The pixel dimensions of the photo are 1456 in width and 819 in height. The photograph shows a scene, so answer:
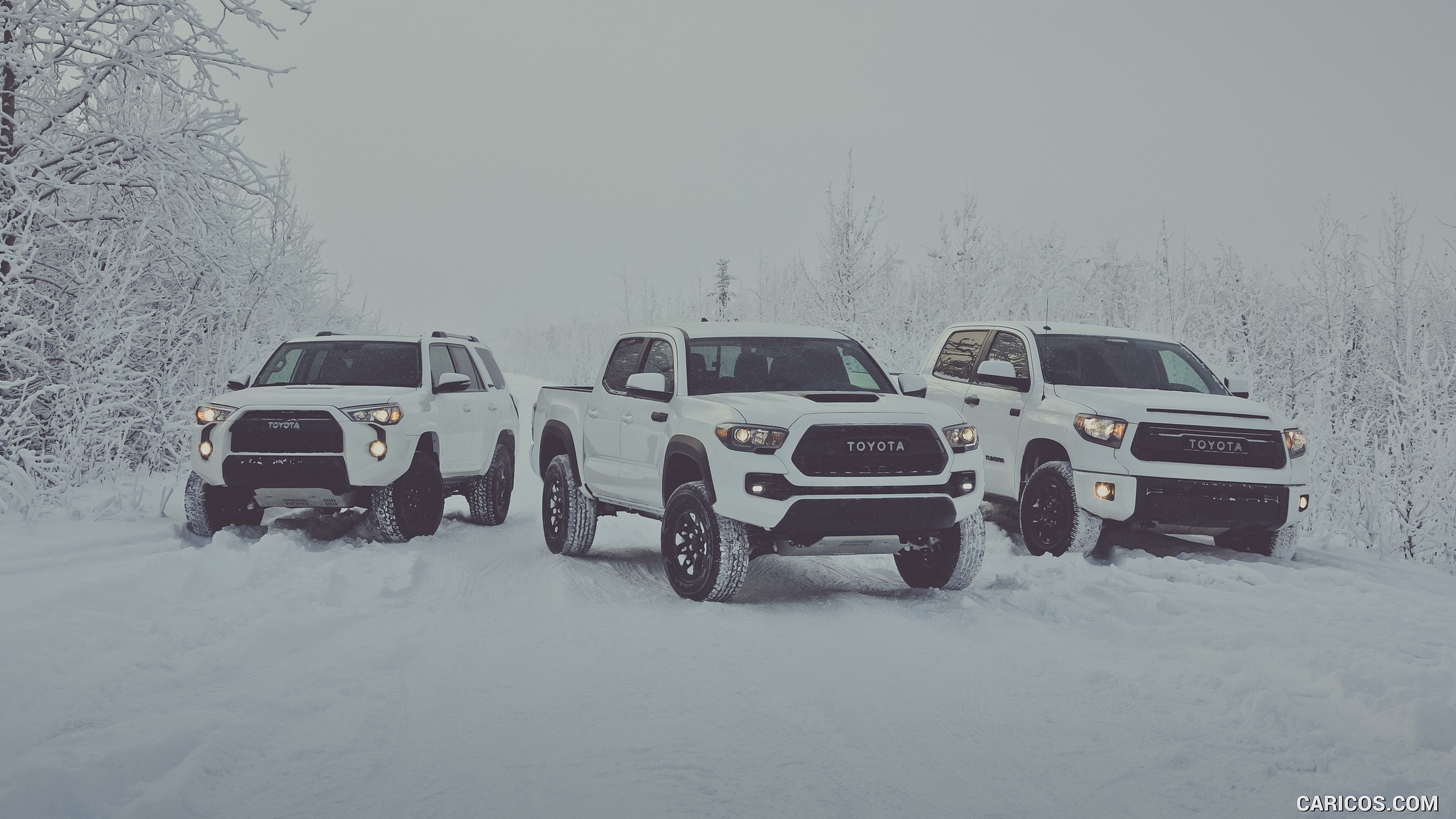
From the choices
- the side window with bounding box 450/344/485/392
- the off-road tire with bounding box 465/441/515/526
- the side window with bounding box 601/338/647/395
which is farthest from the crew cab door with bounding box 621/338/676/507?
the side window with bounding box 450/344/485/392

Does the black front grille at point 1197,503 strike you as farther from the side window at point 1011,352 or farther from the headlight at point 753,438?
the headlight at point 753,438

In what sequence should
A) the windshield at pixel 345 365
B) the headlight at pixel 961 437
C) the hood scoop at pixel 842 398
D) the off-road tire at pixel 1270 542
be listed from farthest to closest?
the windshield at pixel 345 365
the off-road tire at pixel 1270 542
the hood scoop at pixel 842 398
the headlight at pixel 961 437

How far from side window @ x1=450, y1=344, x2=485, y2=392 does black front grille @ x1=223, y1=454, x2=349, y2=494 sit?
2530mm

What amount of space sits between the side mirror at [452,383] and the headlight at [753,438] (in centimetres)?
456

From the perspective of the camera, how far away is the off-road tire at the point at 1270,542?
33.9ft

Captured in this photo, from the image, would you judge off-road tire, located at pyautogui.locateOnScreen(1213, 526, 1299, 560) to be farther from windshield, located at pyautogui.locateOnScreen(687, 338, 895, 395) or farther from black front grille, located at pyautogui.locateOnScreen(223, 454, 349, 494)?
black front grille, located at pyautogui.locateOnScreen(223, 454, 349, 494)

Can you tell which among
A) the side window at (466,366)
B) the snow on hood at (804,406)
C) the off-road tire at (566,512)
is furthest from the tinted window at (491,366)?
the snow on hood at (804,406)

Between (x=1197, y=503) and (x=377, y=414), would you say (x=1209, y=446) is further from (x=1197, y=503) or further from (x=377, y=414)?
(x=377, y=414)

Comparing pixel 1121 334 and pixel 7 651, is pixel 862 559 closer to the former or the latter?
pixel 1121 334

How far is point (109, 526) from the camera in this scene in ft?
37.1

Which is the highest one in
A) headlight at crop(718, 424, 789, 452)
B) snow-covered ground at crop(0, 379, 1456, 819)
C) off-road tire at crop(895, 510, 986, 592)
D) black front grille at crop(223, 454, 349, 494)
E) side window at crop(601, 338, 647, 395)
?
side window at crop(601, 338, 647, 395)

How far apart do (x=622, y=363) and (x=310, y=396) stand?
2940 mm

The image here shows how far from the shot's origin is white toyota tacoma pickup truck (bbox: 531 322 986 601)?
7.89 metres

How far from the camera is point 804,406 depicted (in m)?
8.18
